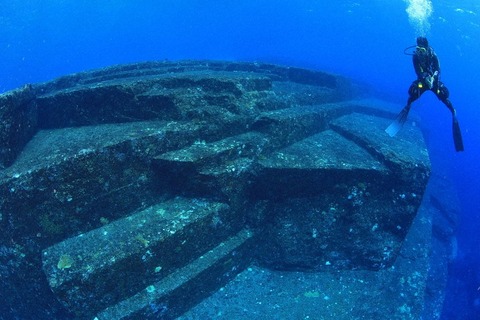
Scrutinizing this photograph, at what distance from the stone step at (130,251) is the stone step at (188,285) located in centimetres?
11

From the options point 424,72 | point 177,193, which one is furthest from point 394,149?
point 177,193

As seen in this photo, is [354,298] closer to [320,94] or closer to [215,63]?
[320,94]

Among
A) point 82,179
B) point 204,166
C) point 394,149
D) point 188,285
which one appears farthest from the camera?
point 394,149

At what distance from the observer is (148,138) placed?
4.97m

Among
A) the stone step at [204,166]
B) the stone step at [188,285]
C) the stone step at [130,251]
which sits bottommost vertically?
the stone step at [188,285]

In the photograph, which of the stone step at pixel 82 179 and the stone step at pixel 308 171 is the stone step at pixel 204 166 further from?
the stone step at pixel 308 171

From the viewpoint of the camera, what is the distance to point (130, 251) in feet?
13.5

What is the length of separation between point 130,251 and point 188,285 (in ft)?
3.56

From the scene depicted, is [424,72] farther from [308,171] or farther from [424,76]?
[308,171]

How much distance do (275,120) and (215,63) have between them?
6.72m

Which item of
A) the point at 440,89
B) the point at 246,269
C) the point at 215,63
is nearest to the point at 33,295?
the point at 246,269

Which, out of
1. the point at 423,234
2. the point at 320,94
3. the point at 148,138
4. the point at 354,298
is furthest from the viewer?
the point at 320,94

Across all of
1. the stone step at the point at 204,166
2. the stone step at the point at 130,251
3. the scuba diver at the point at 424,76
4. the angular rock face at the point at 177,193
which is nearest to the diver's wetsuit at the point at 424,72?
the scuba diver at the point at 424,76

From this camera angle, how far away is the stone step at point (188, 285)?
415cm
